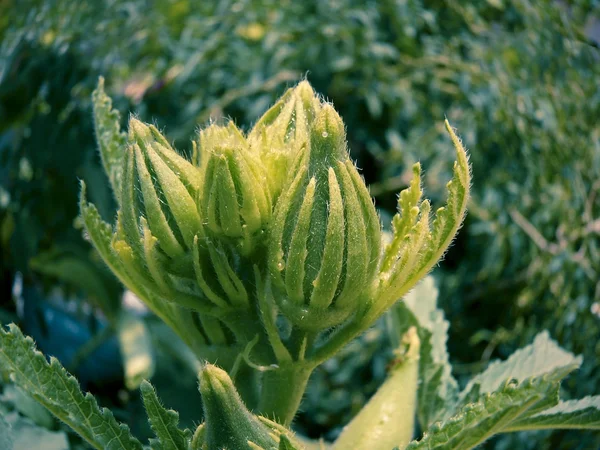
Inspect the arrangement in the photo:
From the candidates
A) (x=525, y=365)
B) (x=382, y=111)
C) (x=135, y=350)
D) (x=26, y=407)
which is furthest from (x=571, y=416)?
(x=382, y=111)

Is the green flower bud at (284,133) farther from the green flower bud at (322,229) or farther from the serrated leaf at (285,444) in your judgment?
the serrated leaf at (285,444)

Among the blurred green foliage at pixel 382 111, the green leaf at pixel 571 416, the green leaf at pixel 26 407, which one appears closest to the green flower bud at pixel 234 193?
the green leaf at pixel 571 416

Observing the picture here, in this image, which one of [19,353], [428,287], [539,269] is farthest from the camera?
[539,269]

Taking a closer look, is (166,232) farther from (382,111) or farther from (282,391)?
(382,111)

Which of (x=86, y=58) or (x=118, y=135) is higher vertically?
(x=118, y=135)

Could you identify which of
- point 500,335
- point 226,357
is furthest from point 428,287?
point 500,335

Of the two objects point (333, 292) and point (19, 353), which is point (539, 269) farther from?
point (19, 353)
